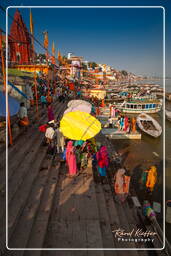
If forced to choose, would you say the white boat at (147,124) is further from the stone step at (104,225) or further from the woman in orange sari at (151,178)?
the stone step at (104,225)

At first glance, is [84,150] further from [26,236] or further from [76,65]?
[76,65]

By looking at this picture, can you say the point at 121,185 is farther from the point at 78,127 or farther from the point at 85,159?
the point at 78,127

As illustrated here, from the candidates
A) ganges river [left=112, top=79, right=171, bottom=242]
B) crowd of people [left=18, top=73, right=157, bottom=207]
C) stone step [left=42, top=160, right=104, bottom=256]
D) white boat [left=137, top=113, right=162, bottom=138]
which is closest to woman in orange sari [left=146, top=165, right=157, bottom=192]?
crowd of people [left=18, top=73, right=157, bottom=207]

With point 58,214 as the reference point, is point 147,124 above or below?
above

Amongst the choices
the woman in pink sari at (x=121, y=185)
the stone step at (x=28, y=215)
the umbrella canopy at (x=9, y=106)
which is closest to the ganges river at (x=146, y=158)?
the woman in pink sari at (x=121, y=185)

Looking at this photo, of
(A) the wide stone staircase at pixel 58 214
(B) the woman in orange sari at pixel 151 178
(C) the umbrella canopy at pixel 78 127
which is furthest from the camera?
(B) the woman in orange sari at pixel 151 178

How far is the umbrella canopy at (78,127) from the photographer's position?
5219 mm

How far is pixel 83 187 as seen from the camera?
4.96 metres

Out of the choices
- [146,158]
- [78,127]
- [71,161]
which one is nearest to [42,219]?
[71,161]

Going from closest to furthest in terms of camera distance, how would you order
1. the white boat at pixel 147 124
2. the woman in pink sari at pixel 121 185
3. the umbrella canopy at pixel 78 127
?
the woman in pink sari at pixel 121 185 < the umbrella canopy at pixel 78 127 < the white boat at pixel 147 124

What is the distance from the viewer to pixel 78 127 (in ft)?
17.7

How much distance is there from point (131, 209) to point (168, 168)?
5867 mm

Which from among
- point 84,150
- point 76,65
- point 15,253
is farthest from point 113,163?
point 76,65

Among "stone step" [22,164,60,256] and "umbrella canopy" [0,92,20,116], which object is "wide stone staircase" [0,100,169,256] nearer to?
"stone step" [22,164,60,256]
